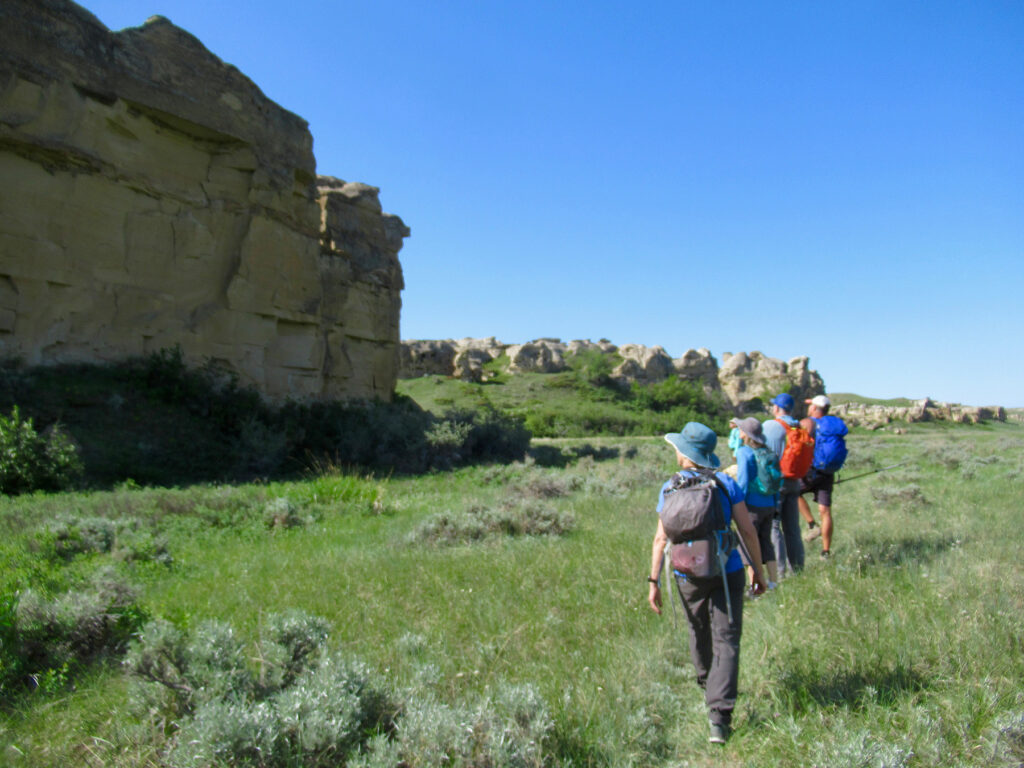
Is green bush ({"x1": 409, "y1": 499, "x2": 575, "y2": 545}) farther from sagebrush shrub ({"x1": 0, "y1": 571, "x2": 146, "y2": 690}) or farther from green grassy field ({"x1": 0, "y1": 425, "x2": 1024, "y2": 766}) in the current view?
sagebrush shrub ({"x1": 0, "y1": 571, "x2": 146, "y2": 690})

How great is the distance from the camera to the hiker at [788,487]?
605cm

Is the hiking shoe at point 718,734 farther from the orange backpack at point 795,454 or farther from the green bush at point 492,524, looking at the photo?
the green bush at point 492,524

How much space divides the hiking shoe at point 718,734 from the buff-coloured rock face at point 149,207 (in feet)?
48.2

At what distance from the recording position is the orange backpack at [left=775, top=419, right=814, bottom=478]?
6105 mm

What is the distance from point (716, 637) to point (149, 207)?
1605 cm

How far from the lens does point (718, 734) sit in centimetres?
326

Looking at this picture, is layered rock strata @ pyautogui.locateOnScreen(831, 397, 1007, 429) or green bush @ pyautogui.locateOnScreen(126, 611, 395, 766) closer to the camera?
green bush @ pyautogui.locateOnScreen(126, 611, 395, 766)

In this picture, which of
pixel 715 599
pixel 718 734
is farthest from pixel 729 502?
pixel 718 734

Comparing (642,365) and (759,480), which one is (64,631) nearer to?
(759,480)

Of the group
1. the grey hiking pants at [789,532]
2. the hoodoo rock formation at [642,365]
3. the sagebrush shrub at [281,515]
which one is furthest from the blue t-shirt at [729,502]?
the hoodoo rock formation at [642,365]

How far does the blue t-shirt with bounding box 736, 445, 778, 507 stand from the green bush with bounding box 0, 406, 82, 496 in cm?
1028

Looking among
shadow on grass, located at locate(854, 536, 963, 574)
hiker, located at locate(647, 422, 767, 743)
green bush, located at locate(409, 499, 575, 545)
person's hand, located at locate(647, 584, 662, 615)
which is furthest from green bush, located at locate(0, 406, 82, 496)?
shadow on grass, located at locate(854, 536, 963, 574)

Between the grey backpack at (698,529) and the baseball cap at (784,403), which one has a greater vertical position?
the baseball cap at (784,403)

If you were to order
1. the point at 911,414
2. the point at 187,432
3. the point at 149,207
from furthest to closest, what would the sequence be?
the point at 911,414, the point at 149,207, the point at 187,432
